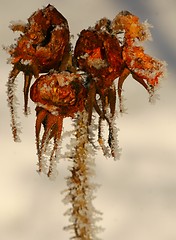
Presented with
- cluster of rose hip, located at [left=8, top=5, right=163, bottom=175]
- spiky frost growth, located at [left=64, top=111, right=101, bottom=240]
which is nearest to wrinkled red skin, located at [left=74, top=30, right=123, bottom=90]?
cluster of rose hip, located at [left=8, top=5, right=163, bottom=175]

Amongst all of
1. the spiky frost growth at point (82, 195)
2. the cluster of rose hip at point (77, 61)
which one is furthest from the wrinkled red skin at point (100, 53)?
the spiky frost growth at point (82, 195)

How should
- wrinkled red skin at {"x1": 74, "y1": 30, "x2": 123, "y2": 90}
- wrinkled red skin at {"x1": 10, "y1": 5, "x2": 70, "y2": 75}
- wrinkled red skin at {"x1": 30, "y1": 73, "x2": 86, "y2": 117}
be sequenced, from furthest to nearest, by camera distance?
wrinkled red skin at {"x1": 10, "y1": 5, "x2": 70, "y2": 75}, wrinkled red skin at {"x1": 74, "y1": 30, "x2": 123, "y2": 90}, wrinkled red skin at {"x1": 30, "y1": 73, "x2": 86, "y2": 117}

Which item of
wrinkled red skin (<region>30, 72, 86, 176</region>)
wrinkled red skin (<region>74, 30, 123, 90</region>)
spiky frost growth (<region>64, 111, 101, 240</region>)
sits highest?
wrinkled red skin (<region>74, 30, 123, 90</region>)

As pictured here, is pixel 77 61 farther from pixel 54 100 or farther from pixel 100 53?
pixel 54 100

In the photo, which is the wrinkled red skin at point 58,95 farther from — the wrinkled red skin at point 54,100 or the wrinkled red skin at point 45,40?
the wrinkled red skin at point 45,40

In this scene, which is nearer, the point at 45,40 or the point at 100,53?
the point at 100,53

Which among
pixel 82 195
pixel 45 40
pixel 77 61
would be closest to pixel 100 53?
pixel 77 61

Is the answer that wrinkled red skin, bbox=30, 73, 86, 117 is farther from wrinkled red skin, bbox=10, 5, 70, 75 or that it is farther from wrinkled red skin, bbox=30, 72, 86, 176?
wrinkled red skin, bbox=10, 5, 70, 75

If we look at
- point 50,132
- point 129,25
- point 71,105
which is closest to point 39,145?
point 50,132
